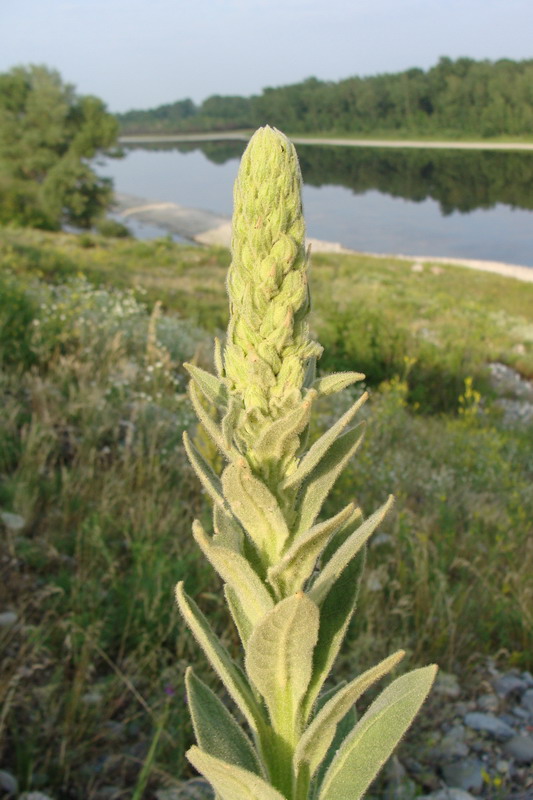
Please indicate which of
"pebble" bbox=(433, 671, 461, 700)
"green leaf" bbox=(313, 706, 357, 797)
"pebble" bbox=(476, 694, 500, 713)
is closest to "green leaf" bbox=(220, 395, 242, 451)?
"green leaf" bbox=(313, 706, 357, 797)

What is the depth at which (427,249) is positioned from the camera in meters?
45.8

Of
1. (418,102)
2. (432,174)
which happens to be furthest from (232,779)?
(418,102)

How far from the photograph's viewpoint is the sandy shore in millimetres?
36500

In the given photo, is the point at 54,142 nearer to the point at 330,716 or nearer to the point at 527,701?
the point at 527,701

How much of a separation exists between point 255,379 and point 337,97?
271 feet

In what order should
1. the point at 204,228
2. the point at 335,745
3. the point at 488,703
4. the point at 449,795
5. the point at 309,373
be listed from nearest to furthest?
the point at 309,373 → the point at 335,745 → the point at 449,795 → the point at 488,703 → the point at 204,228

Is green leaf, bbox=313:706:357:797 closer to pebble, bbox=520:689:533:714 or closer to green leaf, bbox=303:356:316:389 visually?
green leaf, bbox=303:356:316:389

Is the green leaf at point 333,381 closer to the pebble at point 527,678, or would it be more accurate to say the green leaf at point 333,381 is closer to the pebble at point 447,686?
the pebble at point 447,686

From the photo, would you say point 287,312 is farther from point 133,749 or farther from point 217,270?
point 217,270

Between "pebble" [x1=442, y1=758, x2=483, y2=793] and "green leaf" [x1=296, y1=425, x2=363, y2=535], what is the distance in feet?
9.06

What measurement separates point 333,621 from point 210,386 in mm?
430

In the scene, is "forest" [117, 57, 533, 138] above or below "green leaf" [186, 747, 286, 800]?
above

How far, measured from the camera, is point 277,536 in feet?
3.23

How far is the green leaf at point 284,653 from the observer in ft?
2.92
